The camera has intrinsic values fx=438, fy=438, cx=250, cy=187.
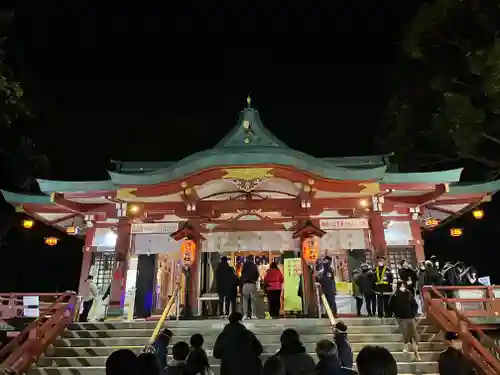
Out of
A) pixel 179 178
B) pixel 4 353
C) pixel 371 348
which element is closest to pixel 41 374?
pixel 4 353

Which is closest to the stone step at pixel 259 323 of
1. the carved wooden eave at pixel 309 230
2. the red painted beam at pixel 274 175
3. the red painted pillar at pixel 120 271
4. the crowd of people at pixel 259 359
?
the red painted pillar at pixel 120 271

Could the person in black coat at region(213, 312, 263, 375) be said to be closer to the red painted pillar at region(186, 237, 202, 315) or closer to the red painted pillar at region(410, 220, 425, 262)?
the red painted pillar at region(186, 237, 202, 315)

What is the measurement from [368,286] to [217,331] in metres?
4.65

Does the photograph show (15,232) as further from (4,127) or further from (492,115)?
(492,115)

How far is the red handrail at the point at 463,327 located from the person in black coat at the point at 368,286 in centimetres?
152

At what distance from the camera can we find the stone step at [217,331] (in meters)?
11.2

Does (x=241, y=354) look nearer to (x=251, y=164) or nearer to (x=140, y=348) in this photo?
(x=140, y=348)

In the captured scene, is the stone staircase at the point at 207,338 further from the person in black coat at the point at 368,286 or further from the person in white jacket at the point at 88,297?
the person in white jacket at the point at 88,297

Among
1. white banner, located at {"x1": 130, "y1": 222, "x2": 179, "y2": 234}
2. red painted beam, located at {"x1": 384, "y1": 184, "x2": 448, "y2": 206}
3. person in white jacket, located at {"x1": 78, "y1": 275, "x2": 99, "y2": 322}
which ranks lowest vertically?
person in white jacket, located at {"x1": 78, "y1": 275, "x2": 99, "y2": 322}

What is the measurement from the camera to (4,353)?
364 inches

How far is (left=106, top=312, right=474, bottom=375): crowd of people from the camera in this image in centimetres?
335

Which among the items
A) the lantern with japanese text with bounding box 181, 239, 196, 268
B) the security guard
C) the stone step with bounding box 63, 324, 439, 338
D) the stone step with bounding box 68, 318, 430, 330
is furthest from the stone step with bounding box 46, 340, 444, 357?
the lantern with japanese text with bounding box 181, 239, 196, 268

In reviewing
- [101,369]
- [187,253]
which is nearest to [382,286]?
[187,253]

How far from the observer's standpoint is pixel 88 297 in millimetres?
14266
